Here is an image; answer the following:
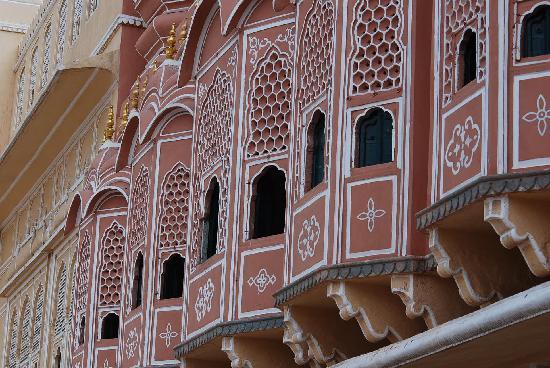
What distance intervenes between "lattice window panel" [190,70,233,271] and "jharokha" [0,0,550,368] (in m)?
0.03

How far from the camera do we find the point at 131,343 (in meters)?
18.8

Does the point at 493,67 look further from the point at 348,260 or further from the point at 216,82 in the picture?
the point at 216,82

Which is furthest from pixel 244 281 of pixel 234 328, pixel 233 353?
pixel 233 353

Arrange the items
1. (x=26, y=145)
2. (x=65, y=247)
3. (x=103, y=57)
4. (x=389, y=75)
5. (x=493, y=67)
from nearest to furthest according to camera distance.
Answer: (x=493, y=67)
(x=389, y=75)
(x=103, y=57)
(x=65, y=247)
(x=26, y=145)

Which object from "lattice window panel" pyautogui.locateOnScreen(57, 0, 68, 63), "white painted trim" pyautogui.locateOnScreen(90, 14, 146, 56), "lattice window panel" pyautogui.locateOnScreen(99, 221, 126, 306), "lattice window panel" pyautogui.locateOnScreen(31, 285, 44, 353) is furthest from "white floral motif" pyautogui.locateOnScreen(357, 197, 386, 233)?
"lattice window panel" pyautogui.locateOnScreen(57, 0, 68, 63)

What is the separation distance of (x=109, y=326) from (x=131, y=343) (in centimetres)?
185

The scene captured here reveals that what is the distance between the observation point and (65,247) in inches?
1016

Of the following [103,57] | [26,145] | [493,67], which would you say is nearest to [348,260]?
[493,67]

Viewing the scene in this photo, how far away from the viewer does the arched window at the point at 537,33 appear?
10.8 m

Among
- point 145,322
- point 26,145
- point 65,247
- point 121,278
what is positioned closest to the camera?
point 145,322

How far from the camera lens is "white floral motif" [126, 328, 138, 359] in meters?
18.6

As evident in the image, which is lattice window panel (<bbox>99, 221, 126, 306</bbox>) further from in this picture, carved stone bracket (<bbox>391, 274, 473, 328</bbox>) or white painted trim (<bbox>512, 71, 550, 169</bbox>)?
white painted trim (<bbox>512, 71, 550, 169</bbox>)

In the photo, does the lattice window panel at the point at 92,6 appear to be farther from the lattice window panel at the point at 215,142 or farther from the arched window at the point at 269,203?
the arched window at the point at 269,203

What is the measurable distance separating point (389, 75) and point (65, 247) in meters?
14.0
